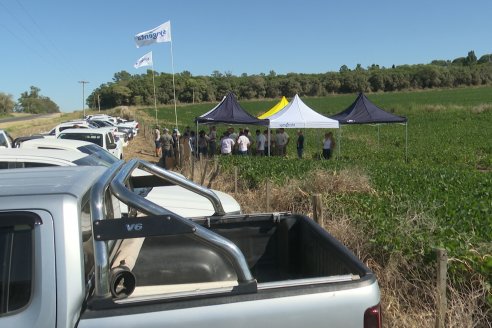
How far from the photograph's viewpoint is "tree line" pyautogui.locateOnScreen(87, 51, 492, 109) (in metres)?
98.9

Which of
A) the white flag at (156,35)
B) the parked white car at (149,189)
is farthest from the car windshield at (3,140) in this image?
the white flag at (156,35)

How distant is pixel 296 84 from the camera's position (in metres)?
105

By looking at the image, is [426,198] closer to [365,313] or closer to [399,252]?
[399,252]

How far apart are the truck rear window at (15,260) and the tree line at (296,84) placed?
98610 mm

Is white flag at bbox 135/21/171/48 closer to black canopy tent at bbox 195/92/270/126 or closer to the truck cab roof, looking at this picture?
black canopy tent at bbox 195/92/270/126

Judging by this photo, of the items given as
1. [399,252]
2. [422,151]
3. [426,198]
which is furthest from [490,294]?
[422,151]

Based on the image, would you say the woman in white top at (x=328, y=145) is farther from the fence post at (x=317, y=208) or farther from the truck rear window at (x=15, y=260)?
the truck rear window at (x=15, y=260)

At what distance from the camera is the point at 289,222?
12.0 feet

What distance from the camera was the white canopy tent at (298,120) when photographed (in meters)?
18.3

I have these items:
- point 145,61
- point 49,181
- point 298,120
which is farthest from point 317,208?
point 145,61

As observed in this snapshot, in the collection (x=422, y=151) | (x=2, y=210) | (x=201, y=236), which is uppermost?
(x=2, y=210)

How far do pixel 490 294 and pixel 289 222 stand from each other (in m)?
1.77

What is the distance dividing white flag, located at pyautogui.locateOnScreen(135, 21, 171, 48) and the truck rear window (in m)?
21.1

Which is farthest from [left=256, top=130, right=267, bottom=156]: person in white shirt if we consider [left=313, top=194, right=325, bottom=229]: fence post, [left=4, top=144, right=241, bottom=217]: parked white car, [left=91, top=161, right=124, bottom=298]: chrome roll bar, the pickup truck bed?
[left=91, top=161, right=124, bottom=298]: chrome roll bar
